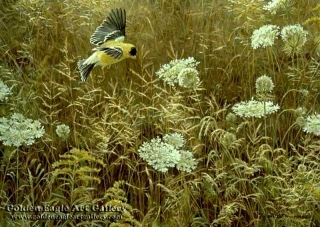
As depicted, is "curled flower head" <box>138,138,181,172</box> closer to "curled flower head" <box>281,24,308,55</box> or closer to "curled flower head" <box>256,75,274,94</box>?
"curled flower head" <box>256,75,274,94</box>

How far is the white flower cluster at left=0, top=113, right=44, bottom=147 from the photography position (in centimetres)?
148

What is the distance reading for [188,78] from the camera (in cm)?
153

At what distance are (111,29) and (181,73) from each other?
197 millimetres

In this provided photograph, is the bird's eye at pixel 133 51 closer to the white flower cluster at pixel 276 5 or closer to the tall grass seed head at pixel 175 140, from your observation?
the tall grass seed head at pixel 175 140

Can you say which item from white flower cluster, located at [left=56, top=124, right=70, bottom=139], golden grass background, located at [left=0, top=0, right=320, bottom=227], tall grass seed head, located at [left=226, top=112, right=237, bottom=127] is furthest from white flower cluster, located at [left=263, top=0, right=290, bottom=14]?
white flower cluster, located at [left=56, top=124, right=70, bottom=139]

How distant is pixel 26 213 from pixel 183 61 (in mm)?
491

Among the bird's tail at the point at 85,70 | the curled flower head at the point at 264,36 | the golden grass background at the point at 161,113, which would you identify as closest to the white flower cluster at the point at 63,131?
the golden grass background at the point at 161,113

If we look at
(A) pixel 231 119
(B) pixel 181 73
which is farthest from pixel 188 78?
(A) pixel 231 119

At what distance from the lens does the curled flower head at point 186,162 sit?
57.7 inches

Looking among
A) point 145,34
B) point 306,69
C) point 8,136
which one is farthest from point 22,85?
point 306,69

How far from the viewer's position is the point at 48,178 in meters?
1.48

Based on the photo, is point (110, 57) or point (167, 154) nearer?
point (167, 154)

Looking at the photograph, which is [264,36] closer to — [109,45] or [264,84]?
[264,84]

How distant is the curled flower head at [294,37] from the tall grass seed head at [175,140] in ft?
1.11
